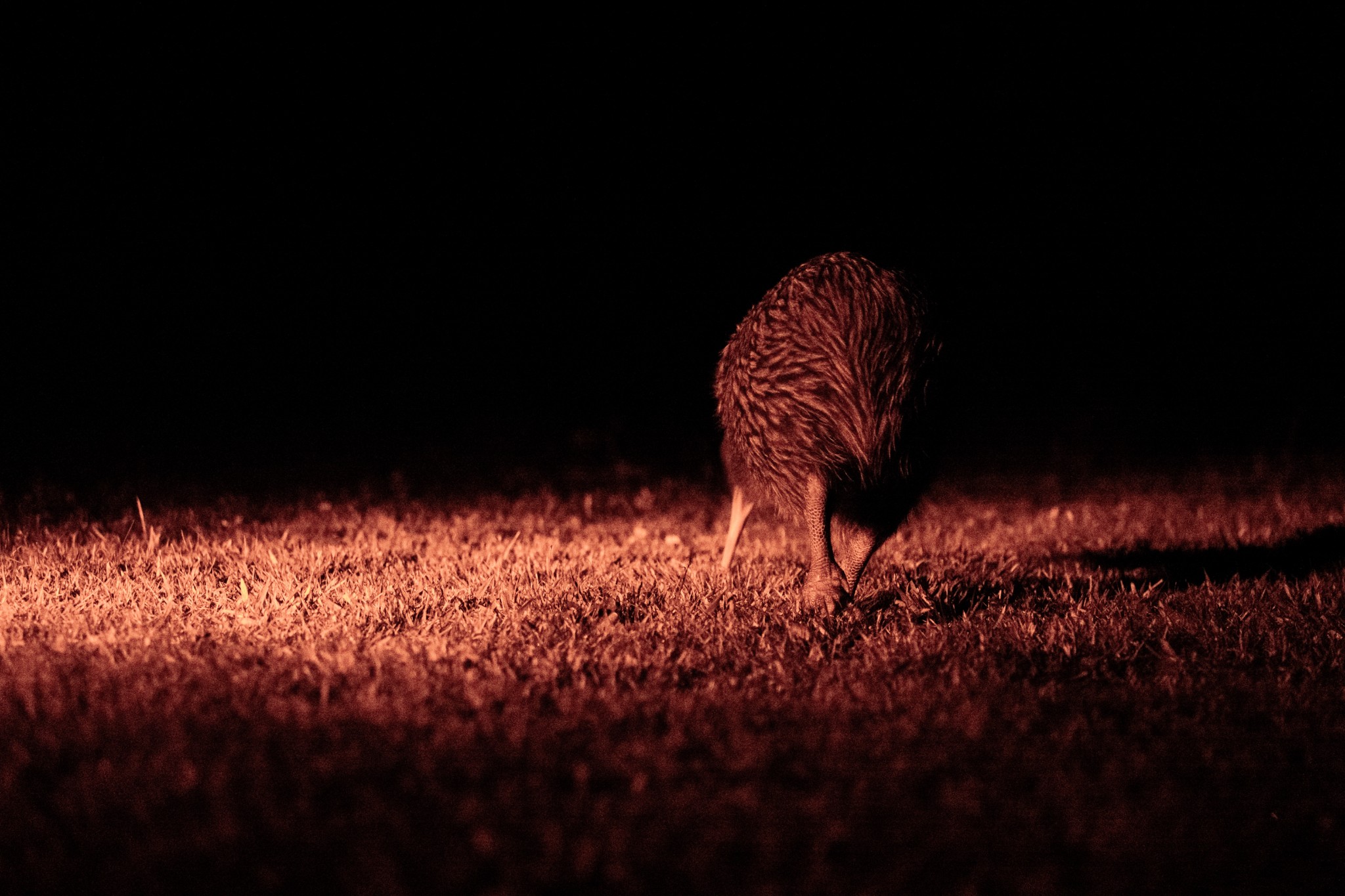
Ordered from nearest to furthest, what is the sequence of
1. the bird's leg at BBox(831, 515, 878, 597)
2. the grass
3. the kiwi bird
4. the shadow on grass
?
1. the grass
2. the kiwi bird
3. the bird's leg at BBox(831, 515, 878, 597)
4. the shadow on grass

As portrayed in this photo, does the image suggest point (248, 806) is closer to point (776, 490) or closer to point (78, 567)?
point (776, 490)

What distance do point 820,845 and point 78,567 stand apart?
166 inches

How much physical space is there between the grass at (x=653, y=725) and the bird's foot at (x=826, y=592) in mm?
99

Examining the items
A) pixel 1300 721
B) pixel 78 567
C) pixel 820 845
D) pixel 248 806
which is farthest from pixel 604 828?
pixel 78 567

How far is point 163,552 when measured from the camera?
20.2 feet

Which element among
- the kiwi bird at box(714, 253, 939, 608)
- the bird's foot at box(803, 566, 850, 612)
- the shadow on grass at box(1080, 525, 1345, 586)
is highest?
the kiwi bird at box(714, 253, 939, 608)

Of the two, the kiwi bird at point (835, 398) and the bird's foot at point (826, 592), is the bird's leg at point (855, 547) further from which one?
the bird's foot at point (826, 592)

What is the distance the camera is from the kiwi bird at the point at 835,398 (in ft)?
16.1

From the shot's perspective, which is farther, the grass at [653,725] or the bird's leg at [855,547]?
the bird's leg at [855,547]

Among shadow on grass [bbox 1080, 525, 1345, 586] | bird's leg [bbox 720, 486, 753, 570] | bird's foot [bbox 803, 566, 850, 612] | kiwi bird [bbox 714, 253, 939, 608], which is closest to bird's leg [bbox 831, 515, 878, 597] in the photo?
kiwi bird [bbox 714, 253, 939, 608]

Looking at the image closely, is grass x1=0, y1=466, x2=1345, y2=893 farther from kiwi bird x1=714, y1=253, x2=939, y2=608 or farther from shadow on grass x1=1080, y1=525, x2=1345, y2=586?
kiwi bird x1=714, y1=253, x2=939, y2=608

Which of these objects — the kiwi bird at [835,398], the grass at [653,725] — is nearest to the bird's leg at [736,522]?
the grass at [653,725]

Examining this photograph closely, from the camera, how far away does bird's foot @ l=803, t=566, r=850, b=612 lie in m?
5.07

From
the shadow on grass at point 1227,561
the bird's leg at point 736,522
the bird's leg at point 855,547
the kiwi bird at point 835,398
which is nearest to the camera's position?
the kiwi bird at point 835,398
